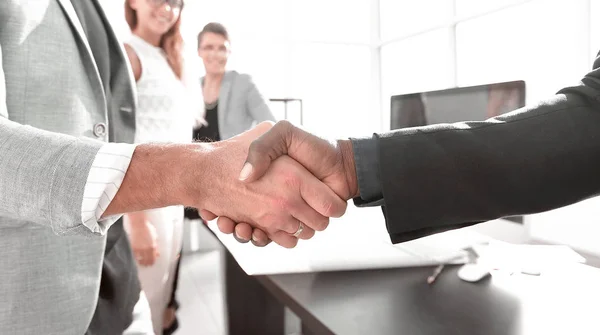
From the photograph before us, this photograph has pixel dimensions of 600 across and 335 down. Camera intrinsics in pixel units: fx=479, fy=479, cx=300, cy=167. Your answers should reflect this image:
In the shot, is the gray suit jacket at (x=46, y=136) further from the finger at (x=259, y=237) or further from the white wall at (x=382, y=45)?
the white wall at (x=382, y=45)

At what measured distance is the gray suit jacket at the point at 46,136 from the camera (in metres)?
0.68

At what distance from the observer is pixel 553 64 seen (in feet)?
9.21

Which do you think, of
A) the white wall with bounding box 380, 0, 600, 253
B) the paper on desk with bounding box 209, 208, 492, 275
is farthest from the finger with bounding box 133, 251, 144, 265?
the white wall with bounding box 380, 0, 600, 253

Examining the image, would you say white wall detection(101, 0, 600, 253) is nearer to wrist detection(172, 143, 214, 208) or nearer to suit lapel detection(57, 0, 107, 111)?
suit lapel detection(57, 0, 107, 111)

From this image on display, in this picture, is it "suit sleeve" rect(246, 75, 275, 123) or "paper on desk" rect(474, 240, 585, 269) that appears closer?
"paper on desk" rect(474, 240, 585, 269)

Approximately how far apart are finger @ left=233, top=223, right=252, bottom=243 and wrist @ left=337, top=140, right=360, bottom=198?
0.70ft

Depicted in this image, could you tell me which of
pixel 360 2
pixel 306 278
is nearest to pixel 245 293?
pixel 306 278

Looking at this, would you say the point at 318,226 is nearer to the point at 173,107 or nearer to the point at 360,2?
the point at 173,107

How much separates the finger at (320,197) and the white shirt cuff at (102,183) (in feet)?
1.06

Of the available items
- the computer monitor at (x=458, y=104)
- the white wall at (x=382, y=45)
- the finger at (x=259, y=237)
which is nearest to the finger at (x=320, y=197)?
the finger at (x=259, y=237)

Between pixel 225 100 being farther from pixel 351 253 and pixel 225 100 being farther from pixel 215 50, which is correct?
pixel 351 253

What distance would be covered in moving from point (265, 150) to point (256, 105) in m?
2.10

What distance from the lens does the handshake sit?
837 mm

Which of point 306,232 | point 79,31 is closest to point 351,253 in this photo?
point 306,232
